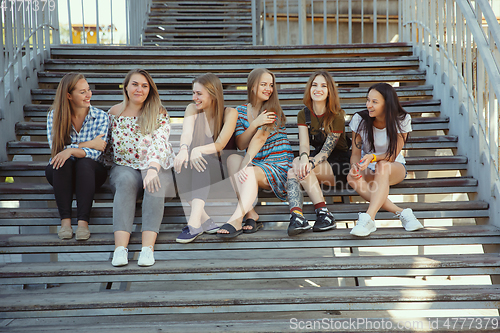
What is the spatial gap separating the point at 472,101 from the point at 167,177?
206 cm

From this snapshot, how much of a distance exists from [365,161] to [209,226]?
0.99 metres

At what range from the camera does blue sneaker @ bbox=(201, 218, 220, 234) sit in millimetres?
2275

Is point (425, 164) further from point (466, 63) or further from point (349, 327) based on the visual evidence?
point (349, 327)

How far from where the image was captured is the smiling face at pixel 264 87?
8.25 ft

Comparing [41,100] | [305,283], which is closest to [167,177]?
[41,100]

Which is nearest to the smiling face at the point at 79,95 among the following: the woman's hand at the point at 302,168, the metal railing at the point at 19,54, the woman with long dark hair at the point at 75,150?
the woman with long dark hair at the point at 75,150

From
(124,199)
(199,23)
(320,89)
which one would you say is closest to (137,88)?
(124,199)

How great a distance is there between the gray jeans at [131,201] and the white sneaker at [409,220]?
4.52 ft

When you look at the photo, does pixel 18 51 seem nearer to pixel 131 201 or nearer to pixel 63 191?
pixel 63 191

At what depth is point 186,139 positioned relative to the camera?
2436 mm

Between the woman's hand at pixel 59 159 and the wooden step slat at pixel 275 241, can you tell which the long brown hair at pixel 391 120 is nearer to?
the wooden step slat at pixel 275 241

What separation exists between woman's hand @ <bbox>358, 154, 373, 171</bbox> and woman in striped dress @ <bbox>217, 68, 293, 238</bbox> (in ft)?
1.44

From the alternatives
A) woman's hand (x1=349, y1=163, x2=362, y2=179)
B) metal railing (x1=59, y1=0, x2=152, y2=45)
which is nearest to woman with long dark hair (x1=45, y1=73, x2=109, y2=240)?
woman's hand (x1=349, y1=163, x2=362, y2=179)

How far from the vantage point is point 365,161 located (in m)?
2.34
